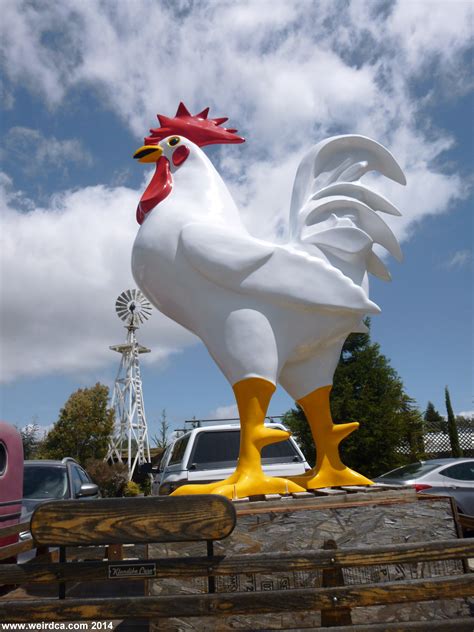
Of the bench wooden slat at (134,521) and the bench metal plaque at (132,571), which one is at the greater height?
the bench wooden slat at (134,521)

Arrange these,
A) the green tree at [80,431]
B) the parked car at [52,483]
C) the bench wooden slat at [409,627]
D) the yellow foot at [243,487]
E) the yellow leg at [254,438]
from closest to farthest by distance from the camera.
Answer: the bench wooden slat at [409,627]
the yellow foot at [243,487]
the yellow leg at [254,438]
the parked car at [52,483]
the green tree at [80,431]

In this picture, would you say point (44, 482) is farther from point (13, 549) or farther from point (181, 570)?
point (181, 570)

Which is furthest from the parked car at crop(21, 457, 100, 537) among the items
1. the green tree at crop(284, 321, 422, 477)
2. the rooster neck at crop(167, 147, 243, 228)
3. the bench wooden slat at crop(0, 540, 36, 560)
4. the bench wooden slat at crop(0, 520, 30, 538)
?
the green tree at crop(284, 321, 422, 477)

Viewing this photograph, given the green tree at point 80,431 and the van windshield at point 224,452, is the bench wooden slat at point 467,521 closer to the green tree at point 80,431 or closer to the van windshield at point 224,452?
the van windshield at point 224,452

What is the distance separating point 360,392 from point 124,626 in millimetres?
7326

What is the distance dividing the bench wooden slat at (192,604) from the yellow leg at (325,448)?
1805 mm

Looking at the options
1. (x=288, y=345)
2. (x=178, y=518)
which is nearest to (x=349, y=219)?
(x=288, y=345)

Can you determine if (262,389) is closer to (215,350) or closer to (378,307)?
(215,350)

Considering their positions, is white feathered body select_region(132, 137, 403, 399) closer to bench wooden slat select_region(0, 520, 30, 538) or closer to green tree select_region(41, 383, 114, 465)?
bench wooden slat select_region(0, 520, 30, 538)

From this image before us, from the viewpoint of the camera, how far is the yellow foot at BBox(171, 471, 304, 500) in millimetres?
3215

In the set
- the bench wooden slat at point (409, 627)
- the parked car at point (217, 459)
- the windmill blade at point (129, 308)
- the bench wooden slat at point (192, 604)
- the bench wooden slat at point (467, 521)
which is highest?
the windmill blade at point (129, 308)

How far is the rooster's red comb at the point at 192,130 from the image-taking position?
4469 mm

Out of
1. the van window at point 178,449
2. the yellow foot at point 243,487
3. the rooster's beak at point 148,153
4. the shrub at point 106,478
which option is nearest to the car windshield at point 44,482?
the van window at point 178,449

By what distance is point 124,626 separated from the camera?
3.38 m
